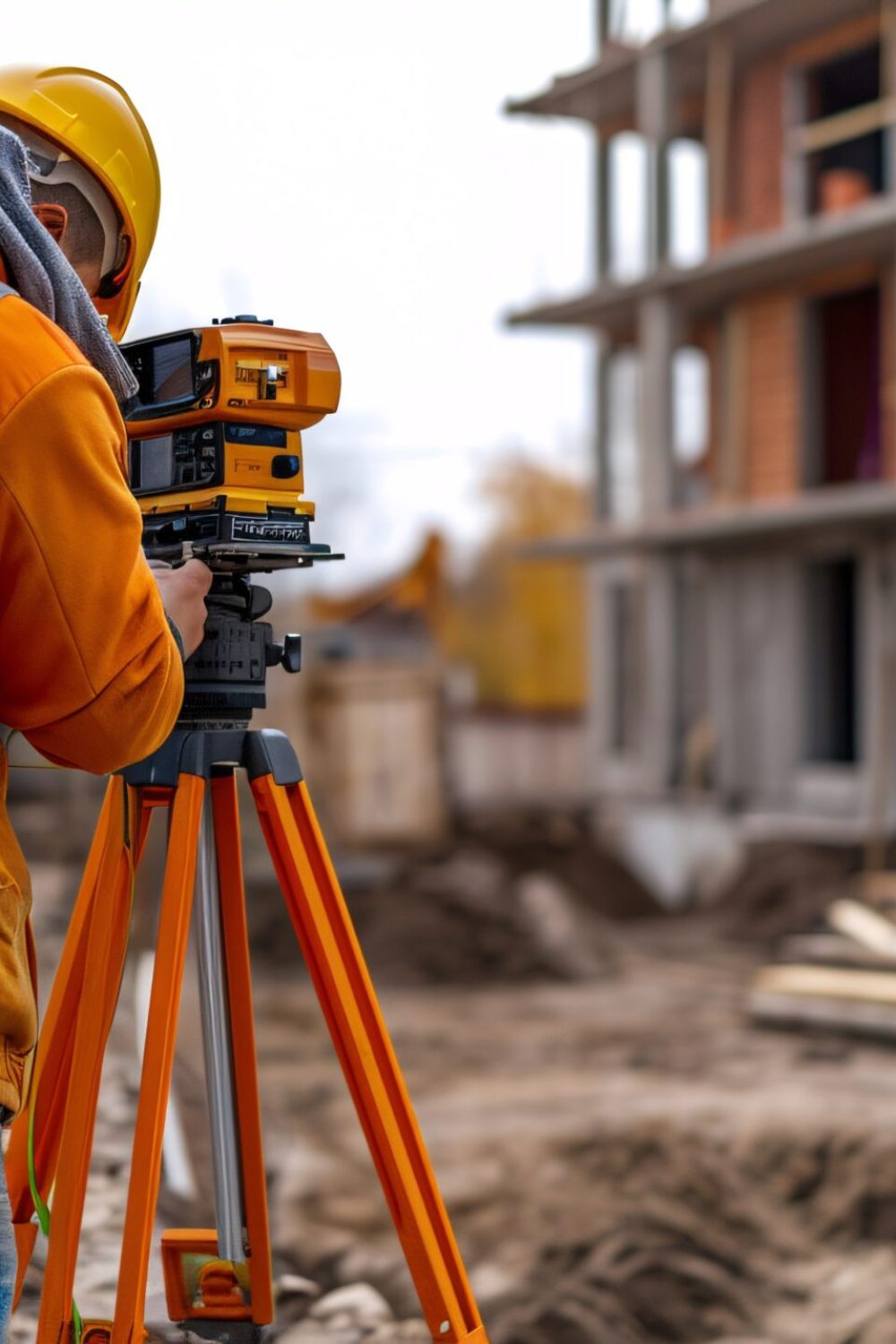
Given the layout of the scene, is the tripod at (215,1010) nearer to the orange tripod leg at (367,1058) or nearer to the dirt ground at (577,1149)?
the orange tripod leg at (367,1058)

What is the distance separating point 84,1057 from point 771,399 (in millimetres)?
11213

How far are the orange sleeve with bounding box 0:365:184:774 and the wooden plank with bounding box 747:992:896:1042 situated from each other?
6502mm

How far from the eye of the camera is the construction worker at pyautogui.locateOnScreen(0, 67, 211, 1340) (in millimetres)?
1517

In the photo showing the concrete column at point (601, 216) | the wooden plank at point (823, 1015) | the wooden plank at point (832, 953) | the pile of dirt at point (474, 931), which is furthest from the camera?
the concrete column at point (601, 216)

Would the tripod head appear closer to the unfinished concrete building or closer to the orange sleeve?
the orange sleeve

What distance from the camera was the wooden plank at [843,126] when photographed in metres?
11.2

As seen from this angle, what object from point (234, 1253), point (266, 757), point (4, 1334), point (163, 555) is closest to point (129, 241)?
point (163, 555)

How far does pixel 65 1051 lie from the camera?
220 centimetres

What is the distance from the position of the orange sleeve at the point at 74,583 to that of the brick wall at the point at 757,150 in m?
11.7

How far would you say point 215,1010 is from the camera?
220 cm

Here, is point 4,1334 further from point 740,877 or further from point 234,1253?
point 740,877

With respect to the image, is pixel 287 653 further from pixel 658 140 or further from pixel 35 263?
pixel 658 140

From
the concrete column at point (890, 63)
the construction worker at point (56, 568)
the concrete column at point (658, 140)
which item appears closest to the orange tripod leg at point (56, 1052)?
the construction worker at point (56, 568)

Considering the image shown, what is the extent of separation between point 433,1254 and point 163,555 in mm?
987
